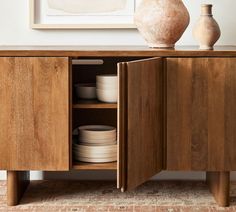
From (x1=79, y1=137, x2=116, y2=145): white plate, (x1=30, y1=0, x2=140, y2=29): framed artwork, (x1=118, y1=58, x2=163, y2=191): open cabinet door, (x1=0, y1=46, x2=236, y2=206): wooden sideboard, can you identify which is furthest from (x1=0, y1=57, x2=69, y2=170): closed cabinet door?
(x1=30, y1=0, x2=140, y2=29): framed artwork

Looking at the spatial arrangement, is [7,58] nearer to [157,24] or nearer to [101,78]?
[101,78]

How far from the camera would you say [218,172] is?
6.87 feet

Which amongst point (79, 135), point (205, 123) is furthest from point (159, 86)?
point (79, 135)

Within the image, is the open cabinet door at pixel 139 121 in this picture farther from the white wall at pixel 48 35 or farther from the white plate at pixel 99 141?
the white wall at pixel 48 35

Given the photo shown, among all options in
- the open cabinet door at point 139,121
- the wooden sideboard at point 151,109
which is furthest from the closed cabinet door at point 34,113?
the open cabinet door at point 139,121

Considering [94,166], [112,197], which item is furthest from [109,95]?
[112,197]

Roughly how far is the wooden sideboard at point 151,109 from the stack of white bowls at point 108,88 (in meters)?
0.04

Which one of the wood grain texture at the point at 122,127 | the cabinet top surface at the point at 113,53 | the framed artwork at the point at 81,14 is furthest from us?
the framed artwork at the point at 81,14

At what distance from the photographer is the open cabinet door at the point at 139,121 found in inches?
68.4

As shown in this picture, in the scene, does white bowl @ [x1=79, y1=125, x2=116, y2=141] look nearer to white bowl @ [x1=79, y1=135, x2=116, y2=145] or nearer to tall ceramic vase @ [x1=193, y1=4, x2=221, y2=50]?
white bowl @ [x1=79, y1=135, x2=116, y2=145]

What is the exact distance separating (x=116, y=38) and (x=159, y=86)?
49 centimetres

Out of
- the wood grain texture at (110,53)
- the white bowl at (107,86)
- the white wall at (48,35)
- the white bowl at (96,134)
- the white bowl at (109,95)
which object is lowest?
the white bowl at (96,134)

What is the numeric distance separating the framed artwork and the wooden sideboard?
0.42 metres

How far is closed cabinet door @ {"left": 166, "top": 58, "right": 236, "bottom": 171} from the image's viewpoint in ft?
6.44
